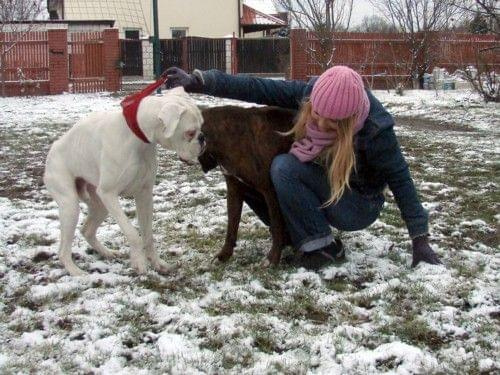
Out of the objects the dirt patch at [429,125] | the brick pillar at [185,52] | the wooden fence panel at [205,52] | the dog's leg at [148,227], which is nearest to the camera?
the dog's leg at [148,227]

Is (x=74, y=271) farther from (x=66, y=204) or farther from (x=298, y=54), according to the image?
(x=298, y=54)

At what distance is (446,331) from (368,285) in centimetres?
69

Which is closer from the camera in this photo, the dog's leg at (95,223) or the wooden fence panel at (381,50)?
the dog's leg at (95,223)

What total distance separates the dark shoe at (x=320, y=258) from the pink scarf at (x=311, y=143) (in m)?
0.57

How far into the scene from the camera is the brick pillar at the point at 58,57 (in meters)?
19.6

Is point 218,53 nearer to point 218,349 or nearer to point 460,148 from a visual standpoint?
point 460,148

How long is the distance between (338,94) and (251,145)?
0.64m

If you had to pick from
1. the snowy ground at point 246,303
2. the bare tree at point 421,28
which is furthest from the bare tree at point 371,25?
the snowy ground at point 246,303

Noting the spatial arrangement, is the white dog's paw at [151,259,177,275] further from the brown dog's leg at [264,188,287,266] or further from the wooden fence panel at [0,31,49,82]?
the wooden fence panel at [0,31,49,82]

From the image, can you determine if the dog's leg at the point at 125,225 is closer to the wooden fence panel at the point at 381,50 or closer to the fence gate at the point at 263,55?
the wooden fence panel at the point at 381,50

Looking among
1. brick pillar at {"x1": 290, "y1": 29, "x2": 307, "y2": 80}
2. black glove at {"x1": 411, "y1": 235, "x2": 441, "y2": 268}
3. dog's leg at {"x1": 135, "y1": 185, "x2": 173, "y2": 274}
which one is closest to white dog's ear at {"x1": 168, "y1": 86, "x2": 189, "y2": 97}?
dog's leg at {"x1": 135, "y1": 185, "x2": 173, "y2": 274}

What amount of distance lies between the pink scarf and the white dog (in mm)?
610

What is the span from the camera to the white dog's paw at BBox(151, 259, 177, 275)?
3840 millimetres

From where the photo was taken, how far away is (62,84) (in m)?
19.7
